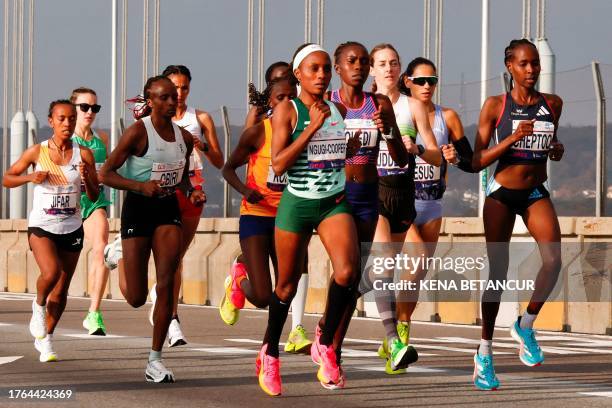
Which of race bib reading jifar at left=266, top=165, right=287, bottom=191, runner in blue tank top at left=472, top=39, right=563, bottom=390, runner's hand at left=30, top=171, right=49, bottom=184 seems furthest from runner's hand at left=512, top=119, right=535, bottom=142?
runner's hand at left=30, top=171, right=49, bottom=184

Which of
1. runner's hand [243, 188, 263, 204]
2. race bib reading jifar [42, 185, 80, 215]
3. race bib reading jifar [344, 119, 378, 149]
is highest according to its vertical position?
race bib reading jifar [344, 119, 378, 149]

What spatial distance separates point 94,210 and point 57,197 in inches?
88.1

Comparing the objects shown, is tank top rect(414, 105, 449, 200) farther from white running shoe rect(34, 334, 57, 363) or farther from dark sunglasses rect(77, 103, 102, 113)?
dark sunglasses rect(77, 103, 102, 113)

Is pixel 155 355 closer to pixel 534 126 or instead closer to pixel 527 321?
pixel 527 321

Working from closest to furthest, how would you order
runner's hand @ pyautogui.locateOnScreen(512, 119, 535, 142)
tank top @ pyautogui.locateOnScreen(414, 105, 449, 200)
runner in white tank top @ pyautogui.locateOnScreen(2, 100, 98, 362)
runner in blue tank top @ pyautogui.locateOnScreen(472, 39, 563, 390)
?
1. runner's hand @ pyautogui.locateOnScreen(512, 119, 535, 142)
2. runner in blue tank top @ pyautogui.locateOnScreen(472, 39, 563, 390)
3. tank top @ pyautogui.locateOnScreen(414, 105, 449, 200)
4. runner in white tank top @ pyautogui.locateOnScreen(2, 100, 98, 362)

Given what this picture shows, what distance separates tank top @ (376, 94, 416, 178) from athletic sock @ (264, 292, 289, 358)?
2.04 meters

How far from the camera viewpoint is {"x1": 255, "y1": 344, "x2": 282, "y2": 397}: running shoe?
9.73 metres

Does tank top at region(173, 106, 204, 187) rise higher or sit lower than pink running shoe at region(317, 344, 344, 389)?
higher

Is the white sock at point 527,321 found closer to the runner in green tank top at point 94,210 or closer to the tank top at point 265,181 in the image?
the tank top at point 265,181

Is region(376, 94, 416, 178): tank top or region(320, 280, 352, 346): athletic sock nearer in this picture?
region(320, 280, 352, 346): athletic sock

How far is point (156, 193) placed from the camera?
420 inches

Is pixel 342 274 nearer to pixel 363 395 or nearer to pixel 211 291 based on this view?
pixel 363 395

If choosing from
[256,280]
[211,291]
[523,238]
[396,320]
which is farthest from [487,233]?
[211,291]

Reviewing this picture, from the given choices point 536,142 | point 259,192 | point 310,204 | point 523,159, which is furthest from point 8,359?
point 536,142
